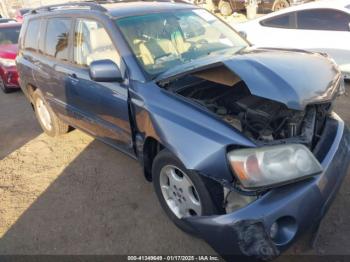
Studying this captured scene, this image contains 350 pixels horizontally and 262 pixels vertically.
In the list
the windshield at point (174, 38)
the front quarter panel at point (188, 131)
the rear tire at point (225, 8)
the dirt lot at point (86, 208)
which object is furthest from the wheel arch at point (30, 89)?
the rear tire at point (225, 8)

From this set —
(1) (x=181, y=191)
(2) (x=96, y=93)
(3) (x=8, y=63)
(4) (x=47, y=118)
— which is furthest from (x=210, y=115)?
(3) (x=8, y=63)

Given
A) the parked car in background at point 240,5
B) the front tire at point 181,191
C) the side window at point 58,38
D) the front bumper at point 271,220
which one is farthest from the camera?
the parked car in background at point 240,5

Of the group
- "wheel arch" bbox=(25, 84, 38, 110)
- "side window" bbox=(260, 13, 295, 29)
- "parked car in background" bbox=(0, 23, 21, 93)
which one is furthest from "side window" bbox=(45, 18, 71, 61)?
"side window" bbox=(260, 13, 295, 29)

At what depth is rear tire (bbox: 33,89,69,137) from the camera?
16.1ft

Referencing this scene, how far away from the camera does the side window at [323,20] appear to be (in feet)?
19.5

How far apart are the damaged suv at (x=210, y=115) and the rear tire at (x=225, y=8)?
1375 centimetres

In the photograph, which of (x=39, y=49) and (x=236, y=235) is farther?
(x=39, y=49)

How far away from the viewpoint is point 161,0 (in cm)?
414

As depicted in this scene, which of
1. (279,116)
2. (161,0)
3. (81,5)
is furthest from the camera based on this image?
(161,0)

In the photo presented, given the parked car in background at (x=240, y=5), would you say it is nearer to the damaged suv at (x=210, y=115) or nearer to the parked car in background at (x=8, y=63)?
the parked car in background at (x=8, y=63)

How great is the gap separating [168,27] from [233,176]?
1887 millimetres

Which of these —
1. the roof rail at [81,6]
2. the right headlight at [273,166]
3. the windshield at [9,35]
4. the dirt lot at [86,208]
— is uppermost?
the roof rail at [81,6]

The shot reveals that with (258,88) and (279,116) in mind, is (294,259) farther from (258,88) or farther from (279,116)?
(258,88)

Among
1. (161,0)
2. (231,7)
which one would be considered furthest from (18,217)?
(231,7)
